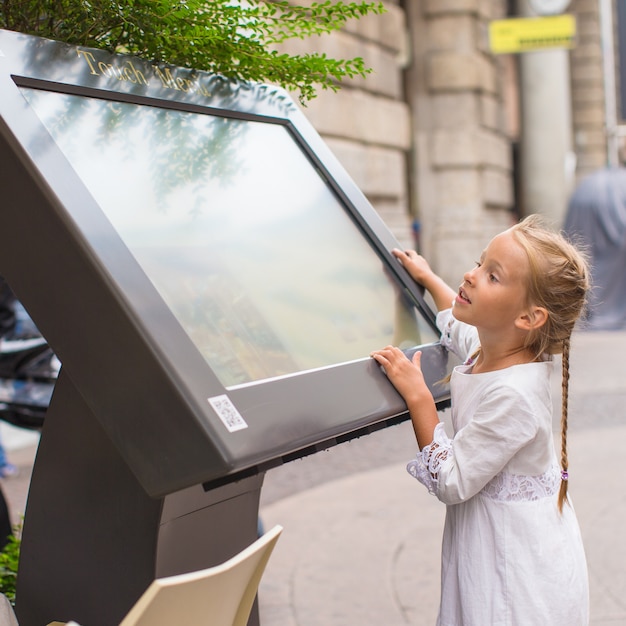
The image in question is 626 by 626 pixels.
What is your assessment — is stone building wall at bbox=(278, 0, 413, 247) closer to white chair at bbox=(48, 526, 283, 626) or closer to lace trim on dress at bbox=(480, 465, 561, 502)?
lace trim on dress at bbox=(480, 465, 561, 502)

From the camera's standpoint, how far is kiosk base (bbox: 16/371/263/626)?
74.4 inches

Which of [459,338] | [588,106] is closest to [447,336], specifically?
[459,338]

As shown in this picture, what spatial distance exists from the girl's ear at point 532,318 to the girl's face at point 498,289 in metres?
0.01

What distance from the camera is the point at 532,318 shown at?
193cm

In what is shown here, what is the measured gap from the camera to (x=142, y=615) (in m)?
1.37

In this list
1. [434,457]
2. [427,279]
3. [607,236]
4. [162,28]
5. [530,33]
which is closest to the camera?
[434,457]

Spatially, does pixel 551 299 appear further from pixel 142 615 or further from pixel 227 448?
pixel 142 615

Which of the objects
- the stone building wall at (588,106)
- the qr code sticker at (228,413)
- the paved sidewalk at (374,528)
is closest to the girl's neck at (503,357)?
the qr code sticker at (228,413)

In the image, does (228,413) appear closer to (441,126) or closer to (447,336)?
(447,336)

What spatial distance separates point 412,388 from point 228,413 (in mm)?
479

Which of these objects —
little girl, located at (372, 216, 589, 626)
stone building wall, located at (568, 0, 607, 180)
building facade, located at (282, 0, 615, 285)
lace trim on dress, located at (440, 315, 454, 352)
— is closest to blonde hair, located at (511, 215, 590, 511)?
little girl, located at (372, 216, 589, 626)

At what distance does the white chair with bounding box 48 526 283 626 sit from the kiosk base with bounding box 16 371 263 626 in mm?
261

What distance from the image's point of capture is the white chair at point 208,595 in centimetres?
137

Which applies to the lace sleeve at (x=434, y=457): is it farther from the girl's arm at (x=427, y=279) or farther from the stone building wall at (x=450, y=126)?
the stone building wall at (x=450, y=126)
